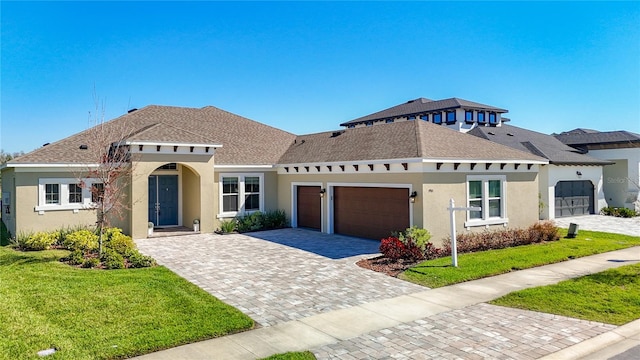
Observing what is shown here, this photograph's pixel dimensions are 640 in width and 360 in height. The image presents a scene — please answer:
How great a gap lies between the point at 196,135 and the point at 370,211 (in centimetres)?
863

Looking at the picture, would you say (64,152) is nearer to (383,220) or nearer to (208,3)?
(208,3)

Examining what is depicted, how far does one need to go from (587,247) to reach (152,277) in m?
14.5

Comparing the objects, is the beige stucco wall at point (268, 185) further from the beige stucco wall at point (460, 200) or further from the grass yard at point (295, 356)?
the grass yard at point (295, 356)

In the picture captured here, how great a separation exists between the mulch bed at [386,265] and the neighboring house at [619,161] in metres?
23.3

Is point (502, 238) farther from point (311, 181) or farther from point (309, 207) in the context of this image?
point (309, 207)

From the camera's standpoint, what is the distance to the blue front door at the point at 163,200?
19.7 m

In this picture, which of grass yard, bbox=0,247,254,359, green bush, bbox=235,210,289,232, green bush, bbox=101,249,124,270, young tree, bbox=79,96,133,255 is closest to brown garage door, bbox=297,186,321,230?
green bush, bbox=235,210,289,232

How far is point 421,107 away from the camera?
142 feet

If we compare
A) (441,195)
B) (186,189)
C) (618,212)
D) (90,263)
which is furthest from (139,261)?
(618,212)

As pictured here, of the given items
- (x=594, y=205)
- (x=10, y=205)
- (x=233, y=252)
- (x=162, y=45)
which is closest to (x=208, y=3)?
(x=162, y=45)

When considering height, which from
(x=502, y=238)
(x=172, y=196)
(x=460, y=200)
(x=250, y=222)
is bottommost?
(x=502, y=238)

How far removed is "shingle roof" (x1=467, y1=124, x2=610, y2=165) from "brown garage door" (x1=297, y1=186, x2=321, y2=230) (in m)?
12.6

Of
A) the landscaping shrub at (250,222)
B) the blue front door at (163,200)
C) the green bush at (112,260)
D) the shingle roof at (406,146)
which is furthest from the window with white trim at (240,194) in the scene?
the green bush at (112,260)

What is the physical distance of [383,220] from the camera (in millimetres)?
15812
